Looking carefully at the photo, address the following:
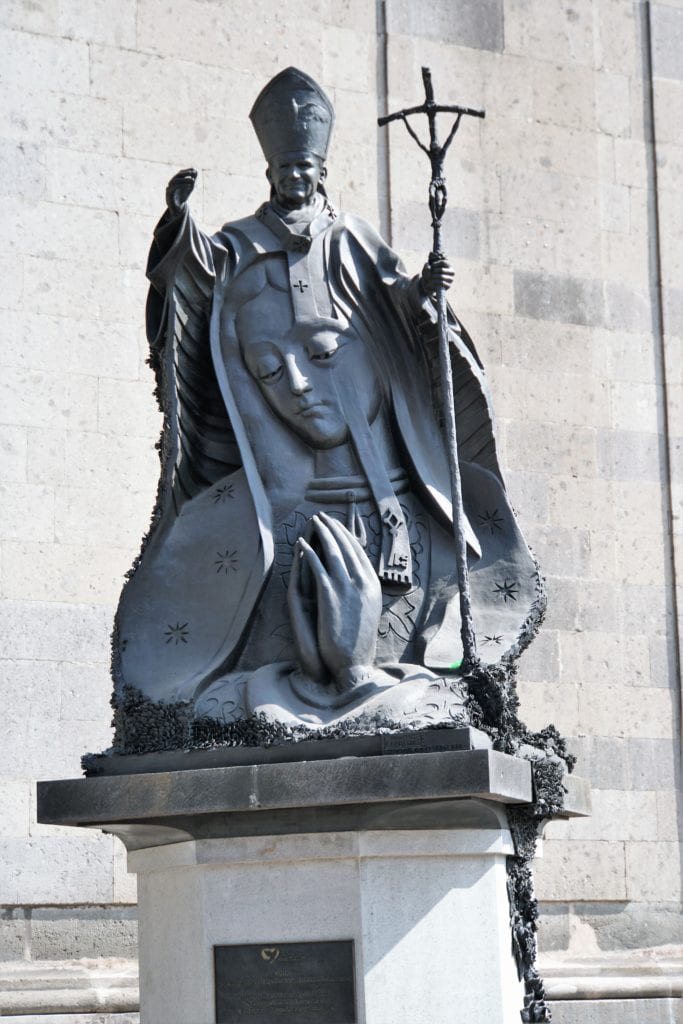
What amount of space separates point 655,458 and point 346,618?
3.73m

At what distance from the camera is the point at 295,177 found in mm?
6977

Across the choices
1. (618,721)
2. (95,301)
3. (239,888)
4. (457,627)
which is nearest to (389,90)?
(95,301)

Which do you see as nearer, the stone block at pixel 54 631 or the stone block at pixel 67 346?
the stone block at pixel 54 631

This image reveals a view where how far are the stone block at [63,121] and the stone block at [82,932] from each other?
3.14 meters

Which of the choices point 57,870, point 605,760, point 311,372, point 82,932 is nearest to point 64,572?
point 57,870

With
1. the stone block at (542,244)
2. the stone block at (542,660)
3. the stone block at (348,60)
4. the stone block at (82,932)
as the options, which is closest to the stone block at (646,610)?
the stone block at (542,660)

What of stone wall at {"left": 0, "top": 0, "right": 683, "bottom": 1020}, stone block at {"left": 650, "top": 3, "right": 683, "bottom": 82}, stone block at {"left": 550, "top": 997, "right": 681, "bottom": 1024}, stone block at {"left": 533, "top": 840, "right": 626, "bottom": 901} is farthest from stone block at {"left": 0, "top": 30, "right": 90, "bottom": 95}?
stone block at {"left": 550, "top": 997, "right": 681, "bottom": 1024}

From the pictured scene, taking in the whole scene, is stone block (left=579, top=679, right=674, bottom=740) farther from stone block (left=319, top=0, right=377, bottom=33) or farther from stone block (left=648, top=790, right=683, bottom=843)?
stone block (left=319, top=0, right=377, bottom=33)

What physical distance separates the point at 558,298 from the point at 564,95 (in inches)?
39.7

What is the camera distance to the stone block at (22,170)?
8.76m

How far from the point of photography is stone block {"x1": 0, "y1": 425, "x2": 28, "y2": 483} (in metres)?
8.50

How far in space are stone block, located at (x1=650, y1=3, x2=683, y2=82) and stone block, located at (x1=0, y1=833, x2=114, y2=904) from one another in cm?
460

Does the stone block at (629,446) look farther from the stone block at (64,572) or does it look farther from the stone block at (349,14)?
the stone block at (64,572)

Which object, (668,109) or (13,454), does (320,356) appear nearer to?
(13,454)
